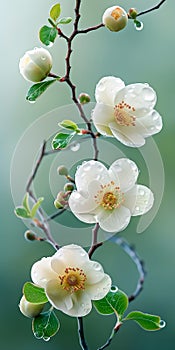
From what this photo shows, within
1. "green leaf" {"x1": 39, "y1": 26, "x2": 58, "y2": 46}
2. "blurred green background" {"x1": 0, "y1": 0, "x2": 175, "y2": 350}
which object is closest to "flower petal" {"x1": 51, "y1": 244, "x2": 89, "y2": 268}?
"green leaf" {"x1": 39, "y1": 26, "x2": 58, "y2": 46}

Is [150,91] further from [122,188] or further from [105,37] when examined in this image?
[105,37]

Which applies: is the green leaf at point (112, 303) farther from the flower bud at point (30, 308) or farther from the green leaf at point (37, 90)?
the green leaf at point (37, 90)

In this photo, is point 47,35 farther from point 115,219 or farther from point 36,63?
point 115,219

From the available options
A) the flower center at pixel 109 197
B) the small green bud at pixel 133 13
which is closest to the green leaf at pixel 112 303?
the flower center at pixel 109 197

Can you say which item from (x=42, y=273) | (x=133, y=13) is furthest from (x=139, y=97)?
(x=42, y=273)

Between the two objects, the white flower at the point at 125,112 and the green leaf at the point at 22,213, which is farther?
the green leaf at the point at 22,213

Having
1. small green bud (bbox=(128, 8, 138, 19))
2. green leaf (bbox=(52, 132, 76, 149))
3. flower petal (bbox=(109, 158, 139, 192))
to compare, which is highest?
small green bud (bbox=(128, 8, 138, 19))

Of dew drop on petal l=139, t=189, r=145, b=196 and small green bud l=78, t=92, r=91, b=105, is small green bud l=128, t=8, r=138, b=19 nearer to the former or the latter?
small green bud l=78, t=92, r=91, b=105
